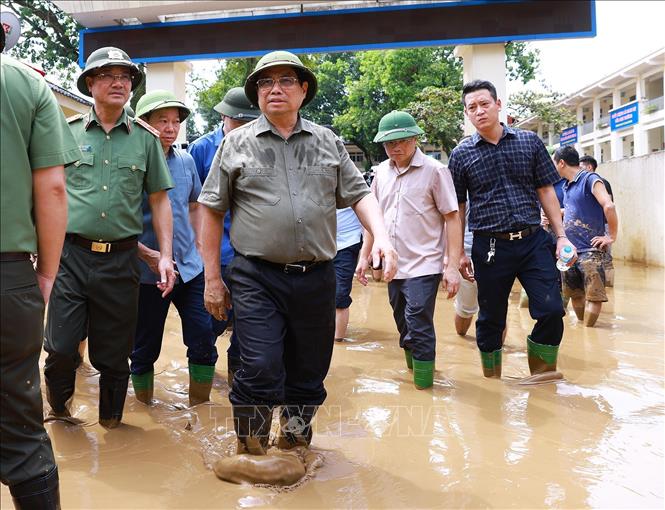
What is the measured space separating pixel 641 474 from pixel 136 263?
9.28ft

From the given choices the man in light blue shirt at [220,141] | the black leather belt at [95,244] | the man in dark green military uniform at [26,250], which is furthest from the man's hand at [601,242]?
the man in dark green military uniform at [26,250]

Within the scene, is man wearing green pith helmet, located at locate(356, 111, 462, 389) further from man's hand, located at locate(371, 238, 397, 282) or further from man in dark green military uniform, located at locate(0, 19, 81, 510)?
man in dark green military uniform, located at locate(0, 19, 81, 510)

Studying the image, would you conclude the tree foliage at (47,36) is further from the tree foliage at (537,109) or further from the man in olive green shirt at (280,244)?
the man in olive green shirt at (280,244)

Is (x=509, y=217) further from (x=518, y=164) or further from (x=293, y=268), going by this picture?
(x=293, y=268)

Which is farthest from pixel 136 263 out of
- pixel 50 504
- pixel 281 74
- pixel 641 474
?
pixel 641 474

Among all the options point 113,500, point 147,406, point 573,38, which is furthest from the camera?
point 573,38

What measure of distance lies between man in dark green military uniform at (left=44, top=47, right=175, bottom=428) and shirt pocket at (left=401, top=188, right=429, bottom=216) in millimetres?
1844

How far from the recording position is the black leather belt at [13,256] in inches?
81.3

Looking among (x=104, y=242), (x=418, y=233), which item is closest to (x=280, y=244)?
(x=104, y=242)

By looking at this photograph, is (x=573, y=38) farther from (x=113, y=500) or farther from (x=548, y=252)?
(x=113, y=500)

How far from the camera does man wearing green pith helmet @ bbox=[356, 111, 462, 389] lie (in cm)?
460

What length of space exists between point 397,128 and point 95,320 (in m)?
2.50

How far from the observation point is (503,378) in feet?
16.2

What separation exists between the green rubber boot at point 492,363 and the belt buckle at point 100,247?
284 centimetres
